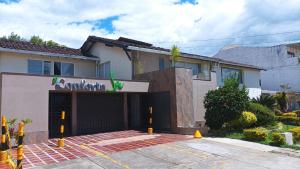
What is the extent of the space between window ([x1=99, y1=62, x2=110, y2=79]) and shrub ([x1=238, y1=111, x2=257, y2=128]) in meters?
9.48

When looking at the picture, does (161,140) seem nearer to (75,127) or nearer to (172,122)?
(172,122)

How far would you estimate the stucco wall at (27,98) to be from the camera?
1153cm

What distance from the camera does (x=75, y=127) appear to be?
15.4m

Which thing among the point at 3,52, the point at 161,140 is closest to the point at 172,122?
the point at 161,140

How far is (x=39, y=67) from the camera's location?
17812mm

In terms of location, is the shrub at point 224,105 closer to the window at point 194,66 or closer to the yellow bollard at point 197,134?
the yellow bollard at point 197,134

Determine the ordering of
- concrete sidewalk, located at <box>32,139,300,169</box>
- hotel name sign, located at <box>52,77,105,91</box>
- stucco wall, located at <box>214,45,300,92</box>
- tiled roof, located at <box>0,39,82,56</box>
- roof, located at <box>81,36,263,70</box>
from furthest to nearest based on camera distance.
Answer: stucco wall, located at <box>214,45,300,92</box> < roof, located at <box>81,36,263,70</box> < tiled roof, located at <box>0,39,82,56</box> < hotel name sign, located at <box>52,77,105,91</box> < concrete sidewalk, located at <box>32,139,300,169</box>

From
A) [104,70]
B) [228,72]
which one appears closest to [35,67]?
[104,70]

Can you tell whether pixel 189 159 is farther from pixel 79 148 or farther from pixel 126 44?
pixel 126 44

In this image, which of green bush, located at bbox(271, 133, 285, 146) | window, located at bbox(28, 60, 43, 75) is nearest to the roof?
window, located at bbox(28, 60, 43, 75)

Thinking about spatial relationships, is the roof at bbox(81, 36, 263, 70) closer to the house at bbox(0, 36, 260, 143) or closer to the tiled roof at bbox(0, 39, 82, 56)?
the house at bbox(0, 36, 260, 143)

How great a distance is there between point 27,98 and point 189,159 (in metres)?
7.27

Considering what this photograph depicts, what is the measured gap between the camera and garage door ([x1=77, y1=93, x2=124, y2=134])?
52.4 ft

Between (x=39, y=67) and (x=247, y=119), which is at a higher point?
(x=39, y=67)
